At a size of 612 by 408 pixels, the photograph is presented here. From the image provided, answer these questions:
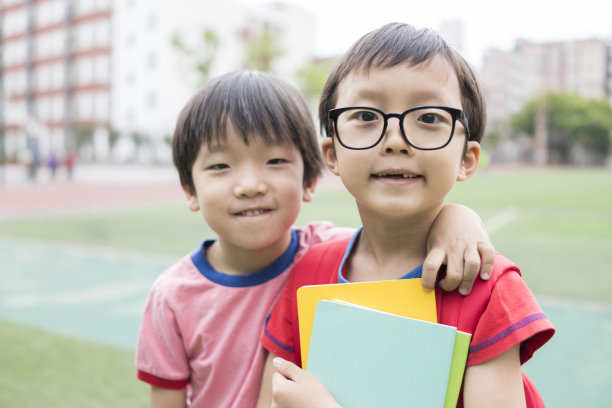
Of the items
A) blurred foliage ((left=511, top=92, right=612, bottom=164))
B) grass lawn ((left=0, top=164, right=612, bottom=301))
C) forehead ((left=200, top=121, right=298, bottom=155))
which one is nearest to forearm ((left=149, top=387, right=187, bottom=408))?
forehead ((left=200, top=121, right=298, bottom=155))

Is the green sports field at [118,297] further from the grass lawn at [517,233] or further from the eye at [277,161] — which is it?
the eye at [277,161]

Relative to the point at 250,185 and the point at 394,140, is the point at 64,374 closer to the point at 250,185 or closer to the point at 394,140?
the point at 250,185

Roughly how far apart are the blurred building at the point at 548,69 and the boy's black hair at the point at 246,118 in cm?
6785

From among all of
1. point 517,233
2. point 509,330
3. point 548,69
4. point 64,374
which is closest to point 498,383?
point 509,330

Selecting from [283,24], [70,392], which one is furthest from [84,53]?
[70,392]

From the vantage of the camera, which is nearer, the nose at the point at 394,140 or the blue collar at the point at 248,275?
the nose at the point at 394,140

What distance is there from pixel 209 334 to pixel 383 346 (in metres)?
0.58

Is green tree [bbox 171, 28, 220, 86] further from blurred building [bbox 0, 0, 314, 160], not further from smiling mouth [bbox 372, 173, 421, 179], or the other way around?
smiling mouth [bbox 372, 173, 421, 179]

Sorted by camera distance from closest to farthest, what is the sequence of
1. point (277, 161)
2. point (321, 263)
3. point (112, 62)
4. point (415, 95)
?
1. point (415, 95)
2. point (321, 263)
3. point (277, 161)
4. point (112, 62)

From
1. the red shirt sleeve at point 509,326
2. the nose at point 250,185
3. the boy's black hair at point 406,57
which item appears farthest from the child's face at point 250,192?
the red shirt sleeve at point 509,326

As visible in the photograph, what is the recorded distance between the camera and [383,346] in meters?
1.04

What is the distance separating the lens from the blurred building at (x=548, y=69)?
2574 inches

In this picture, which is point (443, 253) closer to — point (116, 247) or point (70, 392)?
point (70, 392)

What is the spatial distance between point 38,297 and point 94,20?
139 feet
